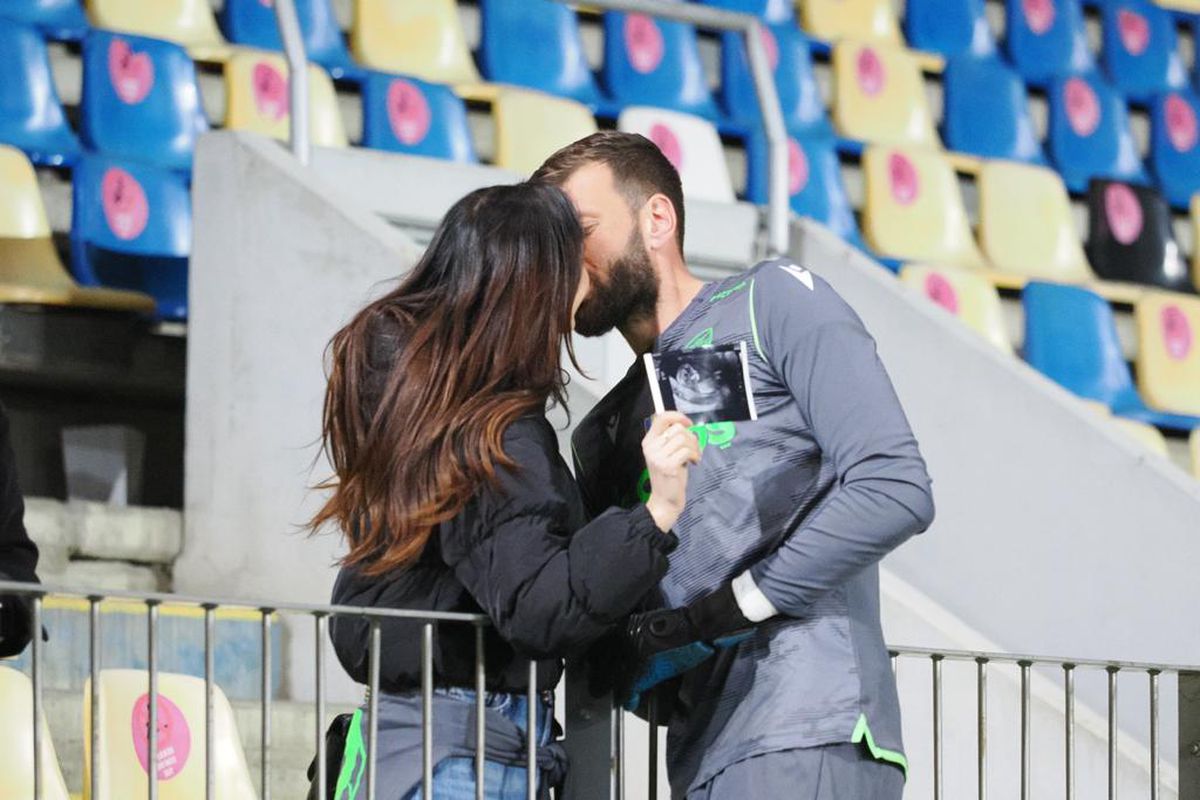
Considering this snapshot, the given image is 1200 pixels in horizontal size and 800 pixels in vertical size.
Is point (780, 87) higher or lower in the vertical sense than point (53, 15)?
lower

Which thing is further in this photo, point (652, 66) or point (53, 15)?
point (652, 66)

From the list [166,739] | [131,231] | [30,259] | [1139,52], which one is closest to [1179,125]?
[1139,52]

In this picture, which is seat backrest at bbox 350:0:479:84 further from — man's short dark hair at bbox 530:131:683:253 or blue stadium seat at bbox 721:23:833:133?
man's short dark hair at bbox 530:131:683:253

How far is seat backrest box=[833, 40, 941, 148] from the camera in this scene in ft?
21.5

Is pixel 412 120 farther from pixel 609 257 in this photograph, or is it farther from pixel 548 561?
pixel 548 561

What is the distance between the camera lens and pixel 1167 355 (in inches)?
239

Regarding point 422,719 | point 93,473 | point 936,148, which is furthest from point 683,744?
point 936,148

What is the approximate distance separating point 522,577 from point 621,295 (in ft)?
1.62

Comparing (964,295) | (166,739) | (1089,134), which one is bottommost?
(166,739)

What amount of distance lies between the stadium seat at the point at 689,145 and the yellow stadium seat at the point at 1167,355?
4.37 feet

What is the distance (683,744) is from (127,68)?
134 inches

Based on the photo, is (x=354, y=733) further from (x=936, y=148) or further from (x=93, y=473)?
(x=936, y=148)

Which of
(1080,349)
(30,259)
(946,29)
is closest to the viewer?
(30,259)

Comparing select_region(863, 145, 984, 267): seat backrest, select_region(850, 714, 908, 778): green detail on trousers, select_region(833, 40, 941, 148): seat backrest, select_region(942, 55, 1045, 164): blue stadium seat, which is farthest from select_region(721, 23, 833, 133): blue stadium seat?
select_region(850, 714, 908, 778): green detail on trousers
